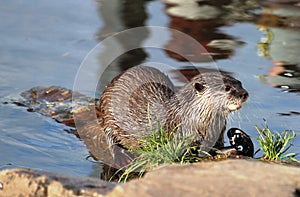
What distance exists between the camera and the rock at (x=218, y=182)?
4070mm

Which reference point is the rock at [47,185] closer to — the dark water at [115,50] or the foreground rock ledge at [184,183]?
the foreground rock ledge at [184,183]

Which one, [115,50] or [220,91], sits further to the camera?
[115,50]

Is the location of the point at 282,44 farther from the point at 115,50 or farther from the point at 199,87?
the point at 199,87

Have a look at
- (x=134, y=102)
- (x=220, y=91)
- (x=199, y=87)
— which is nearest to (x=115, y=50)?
(x=134, y=102)

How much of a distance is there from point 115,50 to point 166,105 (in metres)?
3.58

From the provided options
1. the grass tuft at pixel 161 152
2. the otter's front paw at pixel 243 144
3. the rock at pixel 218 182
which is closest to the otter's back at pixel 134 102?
the grass tuft at pixel 161 152

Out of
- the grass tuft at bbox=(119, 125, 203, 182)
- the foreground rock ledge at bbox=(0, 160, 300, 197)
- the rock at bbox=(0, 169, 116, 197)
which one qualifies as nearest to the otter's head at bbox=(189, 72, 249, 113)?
the grass tuft at bbox=(119, 125, 203, 182)

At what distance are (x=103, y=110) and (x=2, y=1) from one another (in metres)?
5.61

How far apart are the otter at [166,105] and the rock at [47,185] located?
Result: 5.19ft

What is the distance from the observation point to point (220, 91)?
20.1 feet

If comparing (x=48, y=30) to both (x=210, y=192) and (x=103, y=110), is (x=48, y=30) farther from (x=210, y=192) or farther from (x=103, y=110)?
(x=210, y=192)

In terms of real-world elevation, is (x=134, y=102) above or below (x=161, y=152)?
above

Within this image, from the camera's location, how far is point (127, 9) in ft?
37.3

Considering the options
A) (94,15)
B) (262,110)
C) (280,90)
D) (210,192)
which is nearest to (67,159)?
(262,110)
